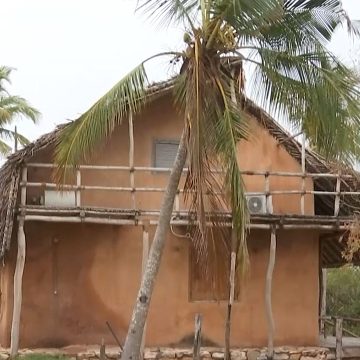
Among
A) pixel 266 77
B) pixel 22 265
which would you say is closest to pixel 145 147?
pixel 22 265

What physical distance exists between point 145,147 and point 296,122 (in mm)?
5584

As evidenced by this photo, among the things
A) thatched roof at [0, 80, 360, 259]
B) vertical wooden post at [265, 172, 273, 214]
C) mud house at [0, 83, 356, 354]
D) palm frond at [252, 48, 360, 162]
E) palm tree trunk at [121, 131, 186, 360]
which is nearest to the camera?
palm frond at [252, 48, 360, 162]

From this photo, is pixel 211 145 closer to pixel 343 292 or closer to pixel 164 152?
pixel 164 152

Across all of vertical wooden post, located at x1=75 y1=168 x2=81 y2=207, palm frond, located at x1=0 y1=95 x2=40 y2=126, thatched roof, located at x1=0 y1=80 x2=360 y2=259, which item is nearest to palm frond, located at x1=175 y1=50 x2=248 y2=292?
thatched roof, located at x1=0 y1=80 x2=360 y2=259

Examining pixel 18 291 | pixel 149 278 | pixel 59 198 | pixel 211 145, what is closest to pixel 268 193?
pixel 59 198

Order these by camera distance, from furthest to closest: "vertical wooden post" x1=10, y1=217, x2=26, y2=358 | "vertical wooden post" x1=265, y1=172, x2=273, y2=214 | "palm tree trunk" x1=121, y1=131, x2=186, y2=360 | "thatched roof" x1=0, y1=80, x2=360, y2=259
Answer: "vertical wooden post" x1=265, y1=172, x2=273, y2=214 < "thatched roof" x1=0, y1=80, x2=360, y2=259 < "vertical wooden post" x1=10, y1=217, x2=26, y2=358 < "palm tree trunk" x1=121, y1=131, x2=186, y2=360

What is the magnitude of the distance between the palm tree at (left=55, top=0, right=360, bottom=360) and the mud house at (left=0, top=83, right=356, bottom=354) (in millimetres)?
3353

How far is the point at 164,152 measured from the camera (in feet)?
48.4

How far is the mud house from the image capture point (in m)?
13.2

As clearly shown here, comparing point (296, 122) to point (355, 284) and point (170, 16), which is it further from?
point (355, 284)

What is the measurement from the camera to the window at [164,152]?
14.7 metres

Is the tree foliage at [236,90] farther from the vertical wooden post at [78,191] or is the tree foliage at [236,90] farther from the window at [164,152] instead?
the window at [164,152]

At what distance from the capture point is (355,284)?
2645cm

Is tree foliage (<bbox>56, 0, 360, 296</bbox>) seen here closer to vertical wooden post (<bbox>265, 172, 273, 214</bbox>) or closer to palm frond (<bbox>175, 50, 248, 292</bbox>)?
palm frond (<bbox>175, 50, 248, 292</bbox>)
